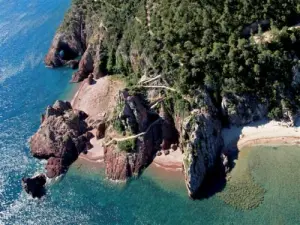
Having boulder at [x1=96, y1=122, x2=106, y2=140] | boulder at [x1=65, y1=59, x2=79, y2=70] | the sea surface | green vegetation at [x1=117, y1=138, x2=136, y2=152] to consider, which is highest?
boulder at [x1=65, y1=59, x2=79, y2=70]

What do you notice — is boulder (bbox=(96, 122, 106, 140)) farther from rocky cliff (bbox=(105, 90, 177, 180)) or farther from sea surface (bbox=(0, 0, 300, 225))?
sea surface (bbox=(0, 0, 300, 225))

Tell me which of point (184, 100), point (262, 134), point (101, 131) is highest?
point (184, 100)

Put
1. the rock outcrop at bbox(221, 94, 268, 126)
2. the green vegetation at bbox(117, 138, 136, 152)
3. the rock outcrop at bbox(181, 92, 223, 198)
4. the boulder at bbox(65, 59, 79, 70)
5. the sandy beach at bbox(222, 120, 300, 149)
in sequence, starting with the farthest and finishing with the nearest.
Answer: the boulder at bbox(65, 59, 79, 70) → the green vegetation at bbox(117, 138, 136, 152) → the rock outcrop at bbox(221, 94, 268, 126) → the sandy beach at bbox(222, 120, 300, 149) → the rock outcrop at bbox(181, 92, 223, 198)

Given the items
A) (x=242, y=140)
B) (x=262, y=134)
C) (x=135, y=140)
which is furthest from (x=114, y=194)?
(x=262, y=134)

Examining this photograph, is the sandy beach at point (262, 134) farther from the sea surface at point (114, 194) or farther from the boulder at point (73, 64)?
the boulder at point (73, 64)

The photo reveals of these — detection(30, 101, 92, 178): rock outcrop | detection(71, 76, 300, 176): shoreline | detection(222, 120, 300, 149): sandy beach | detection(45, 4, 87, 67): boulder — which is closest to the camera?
detection(222, 120, 300, 149): sandy beach

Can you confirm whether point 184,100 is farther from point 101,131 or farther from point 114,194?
point 114,194

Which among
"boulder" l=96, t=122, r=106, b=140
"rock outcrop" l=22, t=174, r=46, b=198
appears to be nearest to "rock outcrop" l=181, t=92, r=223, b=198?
"boulder" l=96, t=122, r=106, b=140
